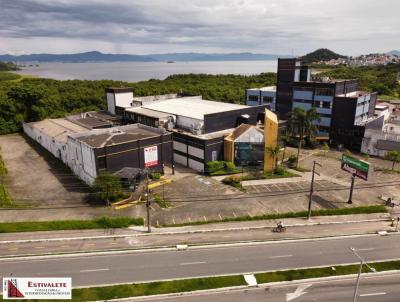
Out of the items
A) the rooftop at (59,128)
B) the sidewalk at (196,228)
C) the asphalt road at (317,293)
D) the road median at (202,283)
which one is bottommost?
the sidewalk at (196,228)

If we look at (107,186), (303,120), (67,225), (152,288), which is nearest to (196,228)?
(152,288)

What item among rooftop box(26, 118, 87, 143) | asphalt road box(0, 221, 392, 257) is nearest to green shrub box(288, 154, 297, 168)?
asphalt road box(0, 221, 392, 257)

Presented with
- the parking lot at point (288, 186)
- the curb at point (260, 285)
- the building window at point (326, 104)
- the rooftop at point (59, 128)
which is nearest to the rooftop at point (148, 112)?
the rooftop at point (59, 128)

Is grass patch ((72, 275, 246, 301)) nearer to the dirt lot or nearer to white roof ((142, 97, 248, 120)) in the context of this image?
the dirt lot

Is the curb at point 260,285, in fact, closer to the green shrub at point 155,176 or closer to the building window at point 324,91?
the green shrub at point 155,176

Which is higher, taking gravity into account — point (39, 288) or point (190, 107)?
point (190, 107)

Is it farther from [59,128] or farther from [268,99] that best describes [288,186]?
[59,128]

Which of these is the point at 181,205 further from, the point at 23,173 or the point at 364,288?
the point at 23,173
